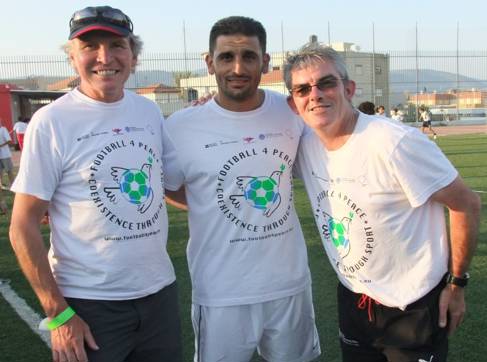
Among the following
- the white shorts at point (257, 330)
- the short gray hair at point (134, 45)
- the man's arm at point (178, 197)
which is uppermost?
the short gray hair at point (134, 45)

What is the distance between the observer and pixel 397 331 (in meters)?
2.44

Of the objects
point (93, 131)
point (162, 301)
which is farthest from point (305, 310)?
point (93, 131)

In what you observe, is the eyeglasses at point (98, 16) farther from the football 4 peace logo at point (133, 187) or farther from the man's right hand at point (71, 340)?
the man's right hand at point (71, 340)

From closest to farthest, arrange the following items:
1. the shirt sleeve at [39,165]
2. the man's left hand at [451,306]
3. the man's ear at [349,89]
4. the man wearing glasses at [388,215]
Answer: the shirt sleeve at [39,165]
the man wearing glasses at [388,215]
the man's left hand at [451,306]
the man's ear at [349,89]

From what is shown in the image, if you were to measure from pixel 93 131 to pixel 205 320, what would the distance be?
44.1 inches

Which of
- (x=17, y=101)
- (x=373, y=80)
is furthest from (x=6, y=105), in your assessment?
(x=373, y=80)

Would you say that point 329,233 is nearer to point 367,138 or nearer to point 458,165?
point 367,138

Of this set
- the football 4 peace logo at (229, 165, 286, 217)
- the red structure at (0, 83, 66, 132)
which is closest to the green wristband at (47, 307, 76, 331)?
the football 4 peace logo at (229, 165, 286, 217)

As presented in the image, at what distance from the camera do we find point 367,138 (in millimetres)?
2330

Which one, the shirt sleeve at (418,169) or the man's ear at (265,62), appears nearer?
the shirt sleeve at (418,169)

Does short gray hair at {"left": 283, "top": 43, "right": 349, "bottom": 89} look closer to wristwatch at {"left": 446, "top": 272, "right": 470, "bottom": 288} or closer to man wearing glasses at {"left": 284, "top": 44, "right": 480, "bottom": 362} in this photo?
man wearing glasses at {"left": 284, "top": 44, "right": 480, "bottom": 362}

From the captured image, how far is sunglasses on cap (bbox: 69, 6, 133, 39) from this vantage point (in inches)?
92.0

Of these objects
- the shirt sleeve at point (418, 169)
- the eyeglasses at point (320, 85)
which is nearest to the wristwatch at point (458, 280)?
the shirt sleeve at point (418, 169)

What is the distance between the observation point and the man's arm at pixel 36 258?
7.14 ft
